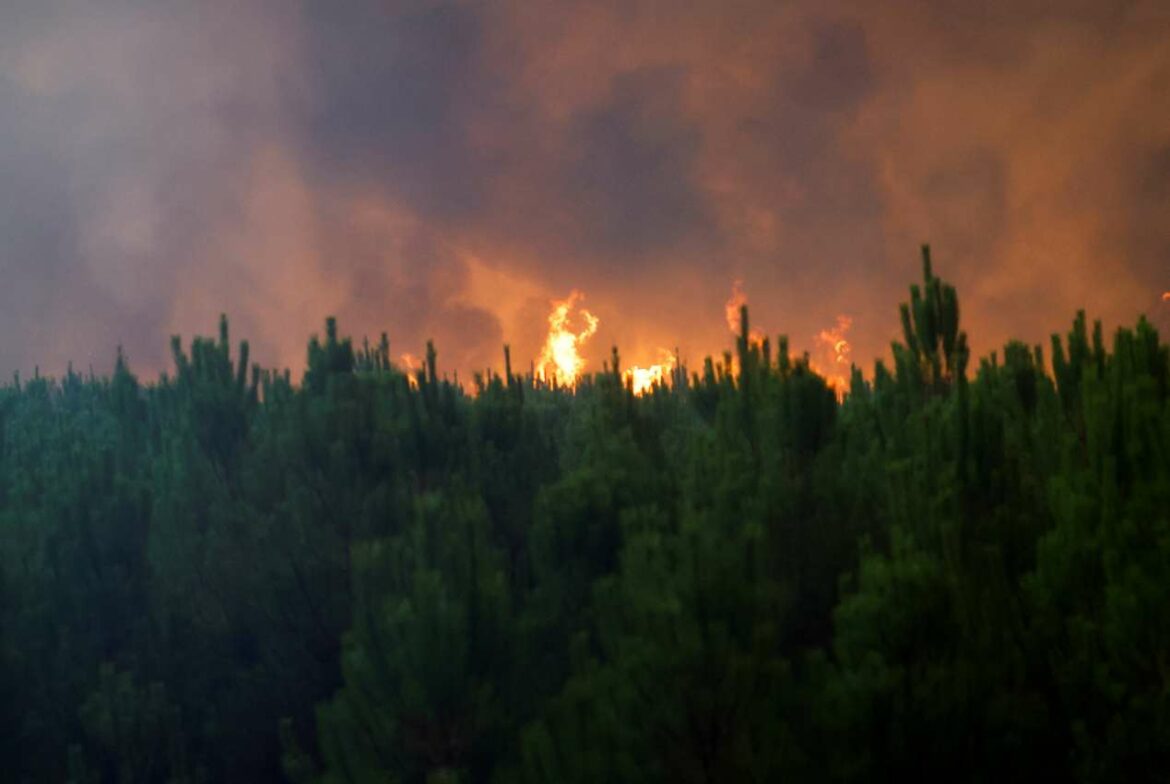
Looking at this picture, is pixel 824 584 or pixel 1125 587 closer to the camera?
pixel 1125 587

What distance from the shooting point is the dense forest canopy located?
5.10 metres

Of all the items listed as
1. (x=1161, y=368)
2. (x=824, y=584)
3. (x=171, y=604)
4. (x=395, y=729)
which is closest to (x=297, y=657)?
(x=171, y=604)

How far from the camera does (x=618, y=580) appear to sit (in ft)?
20.2

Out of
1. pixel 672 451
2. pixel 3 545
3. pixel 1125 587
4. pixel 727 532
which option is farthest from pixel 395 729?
pixel 3 545

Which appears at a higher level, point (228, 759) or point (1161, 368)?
point (1161, 368)

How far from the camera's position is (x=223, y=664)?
343 inches

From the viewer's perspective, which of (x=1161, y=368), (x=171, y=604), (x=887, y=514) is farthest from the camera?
(x=171, y=604)

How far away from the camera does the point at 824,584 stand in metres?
6.96

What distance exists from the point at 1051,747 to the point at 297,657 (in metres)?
5.38

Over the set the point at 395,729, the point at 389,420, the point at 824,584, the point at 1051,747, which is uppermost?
the point at 389,420

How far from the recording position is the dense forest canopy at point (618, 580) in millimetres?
5098

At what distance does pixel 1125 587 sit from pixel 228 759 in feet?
21.0

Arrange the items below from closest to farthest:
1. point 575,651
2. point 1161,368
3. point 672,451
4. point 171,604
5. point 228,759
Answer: point 575,651 → point 1161,368 → point 228,759 → point 171,604 → point 672,451

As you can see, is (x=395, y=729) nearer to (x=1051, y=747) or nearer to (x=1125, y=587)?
(x=1051, y=747)
